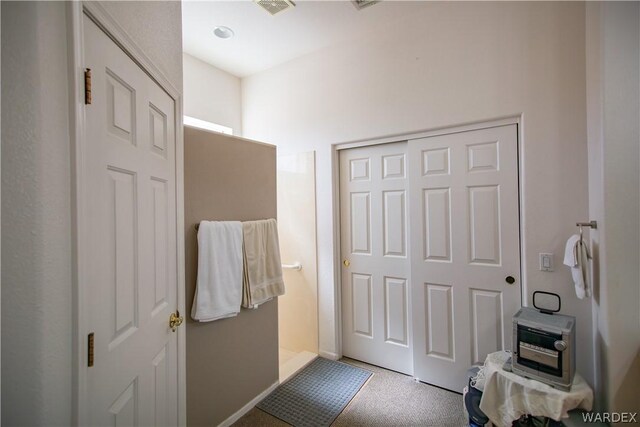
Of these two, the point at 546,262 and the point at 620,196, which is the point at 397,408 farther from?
the point at 620,196

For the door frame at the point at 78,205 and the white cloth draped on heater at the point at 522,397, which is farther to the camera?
the white cloth draped on heater at the point at 522,397

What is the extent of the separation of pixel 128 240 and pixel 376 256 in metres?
1.95

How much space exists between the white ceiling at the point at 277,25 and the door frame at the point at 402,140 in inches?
35.8

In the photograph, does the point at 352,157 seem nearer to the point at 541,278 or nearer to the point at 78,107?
the point at 541,278

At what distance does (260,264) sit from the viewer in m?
2.03

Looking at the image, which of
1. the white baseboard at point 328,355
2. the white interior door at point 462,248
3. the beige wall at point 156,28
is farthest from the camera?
the white baseboard at point 328,355

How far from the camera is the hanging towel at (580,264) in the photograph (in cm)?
158

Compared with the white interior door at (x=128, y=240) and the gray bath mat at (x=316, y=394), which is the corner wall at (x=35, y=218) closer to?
the white interior door at (x=128, y=240)

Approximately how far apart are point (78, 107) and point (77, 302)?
1.73 feet

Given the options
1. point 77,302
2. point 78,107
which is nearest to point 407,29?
point 78,107

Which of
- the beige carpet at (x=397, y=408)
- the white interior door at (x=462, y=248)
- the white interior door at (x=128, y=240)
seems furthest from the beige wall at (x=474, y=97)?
the white interior door at (x=128, y=240)

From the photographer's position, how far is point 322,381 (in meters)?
2.34

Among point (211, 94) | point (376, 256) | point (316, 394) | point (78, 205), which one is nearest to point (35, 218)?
point (78, 205)

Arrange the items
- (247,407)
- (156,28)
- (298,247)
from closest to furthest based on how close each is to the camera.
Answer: (156,28)
(247,407)
(298,247)
